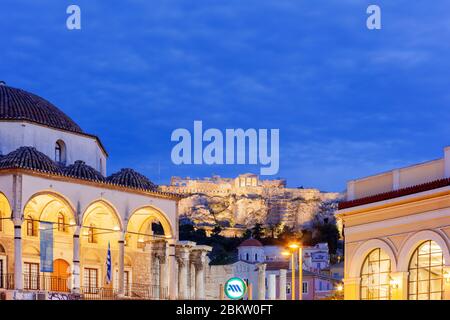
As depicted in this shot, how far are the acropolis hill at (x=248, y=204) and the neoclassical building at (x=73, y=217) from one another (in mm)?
105981

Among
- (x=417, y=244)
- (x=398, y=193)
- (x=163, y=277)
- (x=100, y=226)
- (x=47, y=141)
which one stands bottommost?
(x=163, y=277)

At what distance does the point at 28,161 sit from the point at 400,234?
58.4ft

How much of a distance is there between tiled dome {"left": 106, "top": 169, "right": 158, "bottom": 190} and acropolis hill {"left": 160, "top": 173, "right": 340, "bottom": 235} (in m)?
108

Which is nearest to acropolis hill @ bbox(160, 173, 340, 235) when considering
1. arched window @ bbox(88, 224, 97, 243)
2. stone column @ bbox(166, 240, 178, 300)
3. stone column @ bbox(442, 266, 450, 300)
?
stone column @ bbox(166, 240, 178, 300)

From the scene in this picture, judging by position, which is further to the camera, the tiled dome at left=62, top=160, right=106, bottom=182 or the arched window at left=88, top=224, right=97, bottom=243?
the arched window at left=88, top=224, right=97, bottom=243

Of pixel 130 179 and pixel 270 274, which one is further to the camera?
pixel 270 274

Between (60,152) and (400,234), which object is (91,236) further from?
(400,234)

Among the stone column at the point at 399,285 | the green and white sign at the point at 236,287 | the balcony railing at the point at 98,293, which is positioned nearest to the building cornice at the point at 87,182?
the balcony railing at the point at 98,293

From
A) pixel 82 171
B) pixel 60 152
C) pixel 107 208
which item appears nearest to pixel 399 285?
pixel 82 171

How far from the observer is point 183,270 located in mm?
56062

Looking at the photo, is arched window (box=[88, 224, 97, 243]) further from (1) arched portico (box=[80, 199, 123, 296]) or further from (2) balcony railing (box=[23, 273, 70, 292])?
(2) balcony railing (box=[23, 273, 70, 292])

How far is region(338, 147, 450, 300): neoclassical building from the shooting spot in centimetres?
3259

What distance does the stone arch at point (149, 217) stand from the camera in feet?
172
